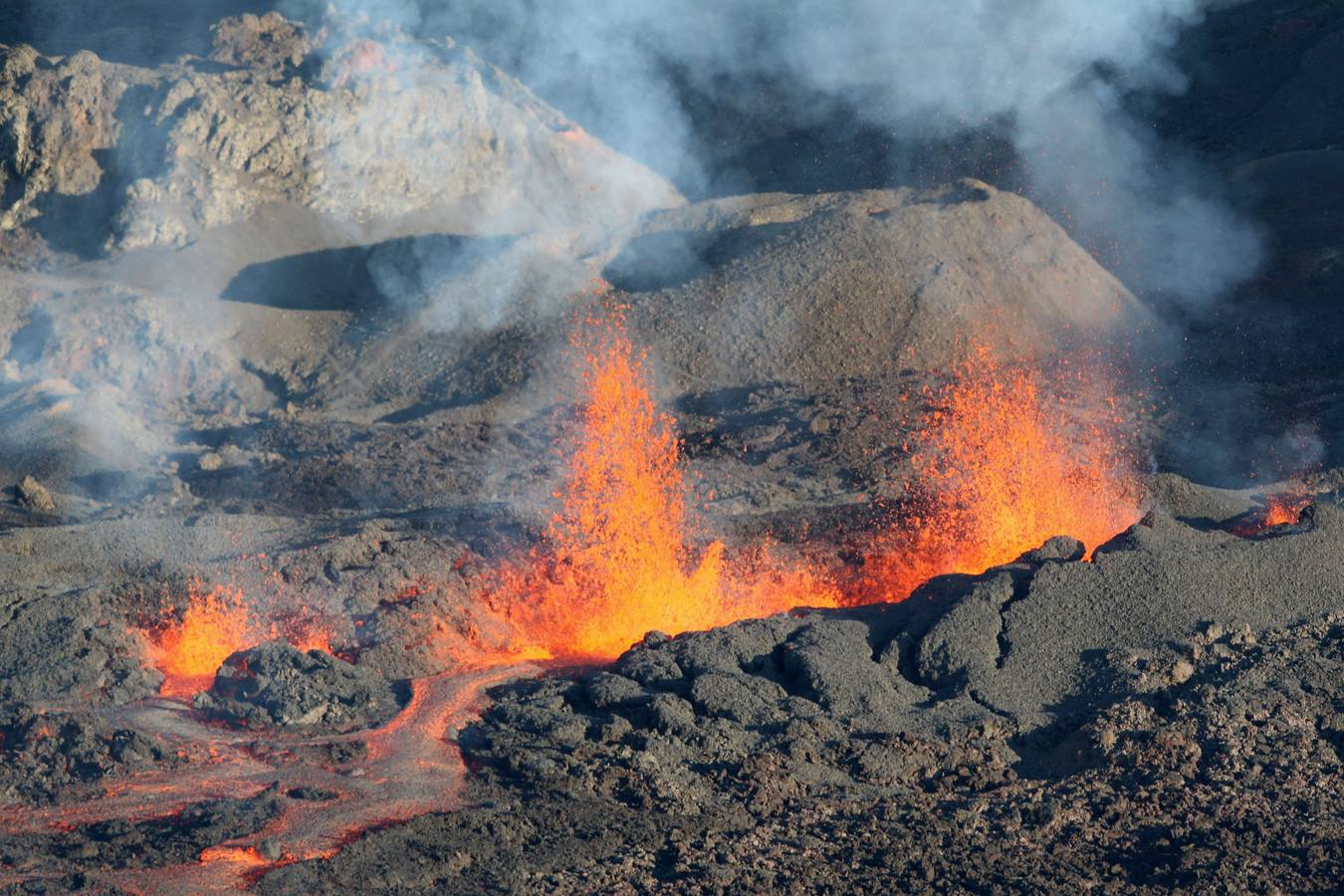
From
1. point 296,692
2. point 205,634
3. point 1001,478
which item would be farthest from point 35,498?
point 1001,478

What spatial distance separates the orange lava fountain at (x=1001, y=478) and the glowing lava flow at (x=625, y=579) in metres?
1.44

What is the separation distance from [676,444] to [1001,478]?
17.7ft

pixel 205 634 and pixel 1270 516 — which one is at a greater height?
pixel 1270 516

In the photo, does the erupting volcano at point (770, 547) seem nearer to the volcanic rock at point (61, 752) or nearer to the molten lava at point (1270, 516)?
the molten lava at point (1270, 516)

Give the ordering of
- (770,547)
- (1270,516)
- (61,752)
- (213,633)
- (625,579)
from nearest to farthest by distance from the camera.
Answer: (61,752), (213,633), (1270,516), (625,579), (770,547)

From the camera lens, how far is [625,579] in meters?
18.3

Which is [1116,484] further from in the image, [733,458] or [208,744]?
[208,744]

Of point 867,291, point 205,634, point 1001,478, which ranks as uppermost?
point 867,291

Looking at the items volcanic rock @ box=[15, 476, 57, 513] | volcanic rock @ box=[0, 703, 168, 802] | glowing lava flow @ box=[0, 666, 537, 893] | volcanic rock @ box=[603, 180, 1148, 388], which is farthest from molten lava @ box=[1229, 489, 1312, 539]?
volcanic rock @ box=[15, 476, 57, 513]

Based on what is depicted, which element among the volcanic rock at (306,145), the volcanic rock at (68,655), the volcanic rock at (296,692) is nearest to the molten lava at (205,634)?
the volcanic rock at (68,655)

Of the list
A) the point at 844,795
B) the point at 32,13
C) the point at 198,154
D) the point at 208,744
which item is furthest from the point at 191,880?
the point at 32,13

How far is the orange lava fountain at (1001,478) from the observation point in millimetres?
18500

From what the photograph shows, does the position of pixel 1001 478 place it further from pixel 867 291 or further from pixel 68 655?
pixel 68 655

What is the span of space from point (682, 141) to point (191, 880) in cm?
2356
